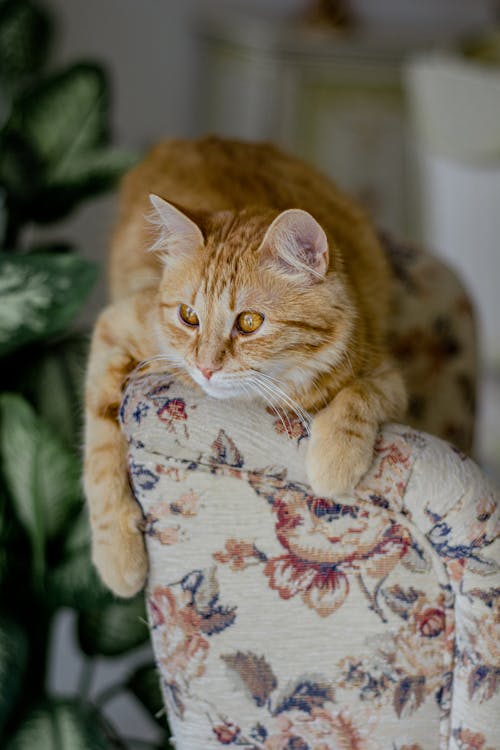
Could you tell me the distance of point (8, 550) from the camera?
1.16 metres

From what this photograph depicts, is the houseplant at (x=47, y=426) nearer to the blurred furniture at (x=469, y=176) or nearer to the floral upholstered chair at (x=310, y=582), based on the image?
the floral upholstered chair at (x=310, y=582)

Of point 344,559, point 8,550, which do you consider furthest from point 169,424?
point 8,550

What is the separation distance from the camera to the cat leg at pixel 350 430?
788 millimetres

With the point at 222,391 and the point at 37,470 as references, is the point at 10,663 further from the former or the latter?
the point at 222,391

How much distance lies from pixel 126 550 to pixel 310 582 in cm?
20

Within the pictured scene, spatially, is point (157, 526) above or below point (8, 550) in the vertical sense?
above

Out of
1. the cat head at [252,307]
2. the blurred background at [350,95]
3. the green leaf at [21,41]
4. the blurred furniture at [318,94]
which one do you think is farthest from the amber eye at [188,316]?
the blurred furniture at [318,94]

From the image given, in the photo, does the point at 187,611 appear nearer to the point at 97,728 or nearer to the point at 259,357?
the point at 259,357

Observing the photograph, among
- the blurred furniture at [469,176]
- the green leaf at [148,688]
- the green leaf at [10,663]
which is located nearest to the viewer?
the green leaf at [10,663]

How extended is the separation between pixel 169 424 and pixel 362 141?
8.27 feet

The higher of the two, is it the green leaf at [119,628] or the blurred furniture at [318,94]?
the blurred furniture at [318,94]

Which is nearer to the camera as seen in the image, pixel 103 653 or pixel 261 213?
pixel 261 213

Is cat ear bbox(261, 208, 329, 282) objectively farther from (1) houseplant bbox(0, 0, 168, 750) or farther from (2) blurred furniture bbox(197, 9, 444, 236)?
Result: (2) blurred furniture bbox(197, 9, 444, 236)

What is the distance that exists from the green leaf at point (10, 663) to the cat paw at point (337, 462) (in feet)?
1.73
